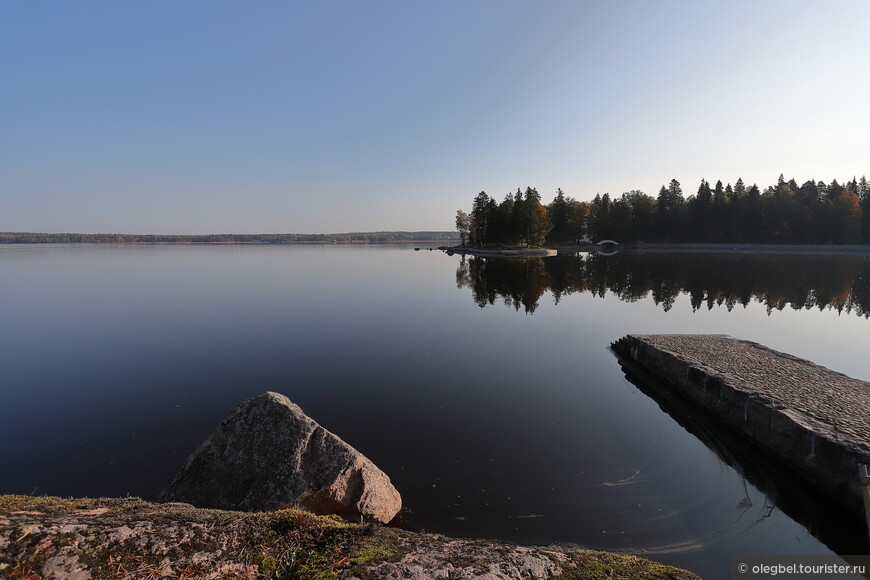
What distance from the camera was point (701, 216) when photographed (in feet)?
367

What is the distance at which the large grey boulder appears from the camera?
623 centimetres

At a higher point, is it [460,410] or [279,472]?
[279,472]

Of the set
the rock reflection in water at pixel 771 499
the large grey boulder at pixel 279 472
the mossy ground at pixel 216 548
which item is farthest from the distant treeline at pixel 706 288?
the mossy ground at pixel 216 548

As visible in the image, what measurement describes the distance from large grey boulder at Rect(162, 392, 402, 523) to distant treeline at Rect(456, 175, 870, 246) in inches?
3913

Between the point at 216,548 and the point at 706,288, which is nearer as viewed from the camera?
the point at 216,548

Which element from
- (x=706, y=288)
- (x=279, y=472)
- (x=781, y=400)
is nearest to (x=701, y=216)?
(x=706, y=288)

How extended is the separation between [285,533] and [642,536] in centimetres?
601

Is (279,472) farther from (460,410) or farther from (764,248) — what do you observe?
(764,248)

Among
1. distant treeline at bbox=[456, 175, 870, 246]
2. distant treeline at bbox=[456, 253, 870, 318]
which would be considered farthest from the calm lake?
distant treeline at bbox=[456, 175, 870, 246]

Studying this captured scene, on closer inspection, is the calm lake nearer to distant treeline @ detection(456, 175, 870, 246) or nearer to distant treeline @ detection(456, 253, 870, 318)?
distant treeline @ detection(456, 253, 870, 318)

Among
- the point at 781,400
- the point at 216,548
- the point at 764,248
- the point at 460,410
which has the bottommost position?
the point at 460,410

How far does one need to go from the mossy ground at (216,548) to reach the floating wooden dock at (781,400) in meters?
5.34

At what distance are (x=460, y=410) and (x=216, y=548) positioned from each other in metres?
8.05

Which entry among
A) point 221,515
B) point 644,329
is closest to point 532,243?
point 644,329
